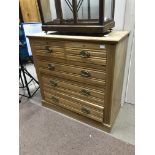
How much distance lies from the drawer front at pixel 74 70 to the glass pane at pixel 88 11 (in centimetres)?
46

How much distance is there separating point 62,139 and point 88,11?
1.32 m

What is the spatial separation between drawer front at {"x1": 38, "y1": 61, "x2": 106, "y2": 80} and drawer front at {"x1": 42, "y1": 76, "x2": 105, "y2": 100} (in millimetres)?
125

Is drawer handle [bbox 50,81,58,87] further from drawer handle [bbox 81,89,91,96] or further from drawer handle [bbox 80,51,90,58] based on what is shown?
drawer handle [bbox 80,51,90,58]

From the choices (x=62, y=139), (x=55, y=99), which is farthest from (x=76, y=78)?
(x=62, y=139)

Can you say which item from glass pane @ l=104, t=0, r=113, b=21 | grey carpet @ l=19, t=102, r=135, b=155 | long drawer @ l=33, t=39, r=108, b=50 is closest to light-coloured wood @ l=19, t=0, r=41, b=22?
long drawer @ l=33, t=39, r=108, b=50

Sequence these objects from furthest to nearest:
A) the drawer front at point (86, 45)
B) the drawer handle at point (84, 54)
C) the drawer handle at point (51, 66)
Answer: the drawer handle at point (51, 66) → the drawer handle at point (84, 54) → the drawer front at point (86, 45)

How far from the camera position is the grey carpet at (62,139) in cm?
148

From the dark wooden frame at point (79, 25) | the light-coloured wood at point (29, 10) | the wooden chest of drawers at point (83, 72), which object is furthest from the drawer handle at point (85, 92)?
the light-coloured wood at point (29, 10)

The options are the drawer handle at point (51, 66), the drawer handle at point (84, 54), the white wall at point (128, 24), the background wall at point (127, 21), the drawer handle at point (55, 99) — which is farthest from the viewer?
the drawer handle at point (55, 99)

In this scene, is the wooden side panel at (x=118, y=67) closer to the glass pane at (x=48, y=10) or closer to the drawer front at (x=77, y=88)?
the drawer front at (x=77, y=88)

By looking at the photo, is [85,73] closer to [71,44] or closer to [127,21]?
[71,44]

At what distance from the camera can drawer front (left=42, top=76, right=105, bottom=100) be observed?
155 centimetres
